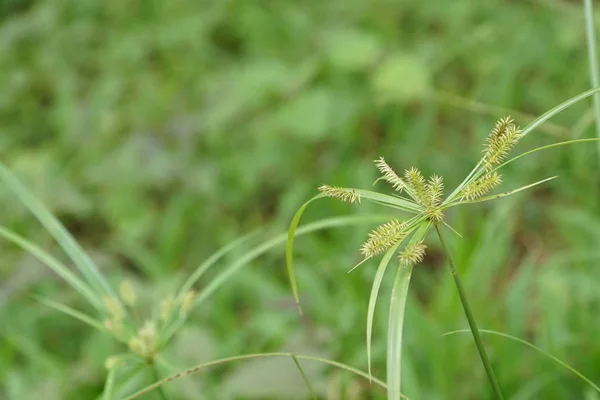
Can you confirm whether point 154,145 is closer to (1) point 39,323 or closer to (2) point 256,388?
(1) point 39,323

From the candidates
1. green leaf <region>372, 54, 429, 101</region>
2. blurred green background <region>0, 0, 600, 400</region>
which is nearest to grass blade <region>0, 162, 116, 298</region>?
blurred green background <region>0, 0, 600, 400</region>

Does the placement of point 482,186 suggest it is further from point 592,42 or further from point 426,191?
point 592,42

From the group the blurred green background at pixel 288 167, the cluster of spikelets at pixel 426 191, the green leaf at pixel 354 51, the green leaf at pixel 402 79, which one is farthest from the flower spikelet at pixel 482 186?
the green leaf at pixel 354 51

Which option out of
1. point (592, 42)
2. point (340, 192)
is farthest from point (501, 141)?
point (592, 42)

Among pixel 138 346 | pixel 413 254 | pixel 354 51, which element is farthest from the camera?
pixel 354 51

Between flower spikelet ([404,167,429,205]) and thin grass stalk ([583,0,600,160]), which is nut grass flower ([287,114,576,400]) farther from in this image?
thin grass stalk ([583,0,600,160])

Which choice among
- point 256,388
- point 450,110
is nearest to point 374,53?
point 450,110
